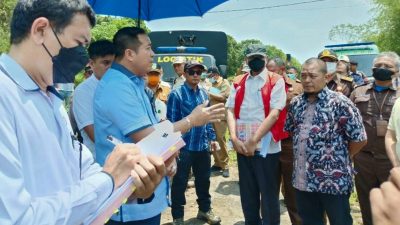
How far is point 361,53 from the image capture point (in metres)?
11.1

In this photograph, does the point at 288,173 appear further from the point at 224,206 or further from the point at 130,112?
the point at 130,112

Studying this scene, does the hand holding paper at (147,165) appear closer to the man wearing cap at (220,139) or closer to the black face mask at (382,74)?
the black face mask at (382,74)

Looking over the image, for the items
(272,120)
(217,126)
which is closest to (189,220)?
(272,120)

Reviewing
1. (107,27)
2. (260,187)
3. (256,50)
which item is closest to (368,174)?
(260,187)

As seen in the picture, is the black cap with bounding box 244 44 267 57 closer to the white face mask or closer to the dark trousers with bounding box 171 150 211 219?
the white face mask

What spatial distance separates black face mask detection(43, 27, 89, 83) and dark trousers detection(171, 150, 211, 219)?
3.53 m

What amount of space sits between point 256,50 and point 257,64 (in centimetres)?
24

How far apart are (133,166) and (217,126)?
633 centimetres

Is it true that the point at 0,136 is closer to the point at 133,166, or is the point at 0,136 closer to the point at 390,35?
the point at 133,166

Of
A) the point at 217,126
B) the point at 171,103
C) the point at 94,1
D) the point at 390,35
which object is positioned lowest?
the point at 390,35

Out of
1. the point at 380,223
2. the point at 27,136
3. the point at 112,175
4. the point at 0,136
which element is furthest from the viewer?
the point at 112,175

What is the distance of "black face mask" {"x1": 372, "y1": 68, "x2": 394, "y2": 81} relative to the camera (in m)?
4.52

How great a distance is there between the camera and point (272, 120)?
4.38 metres

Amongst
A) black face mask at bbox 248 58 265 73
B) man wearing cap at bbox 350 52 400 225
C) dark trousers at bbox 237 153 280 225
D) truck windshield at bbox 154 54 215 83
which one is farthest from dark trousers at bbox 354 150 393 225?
truck windshield at bbox 154 54 215 83
